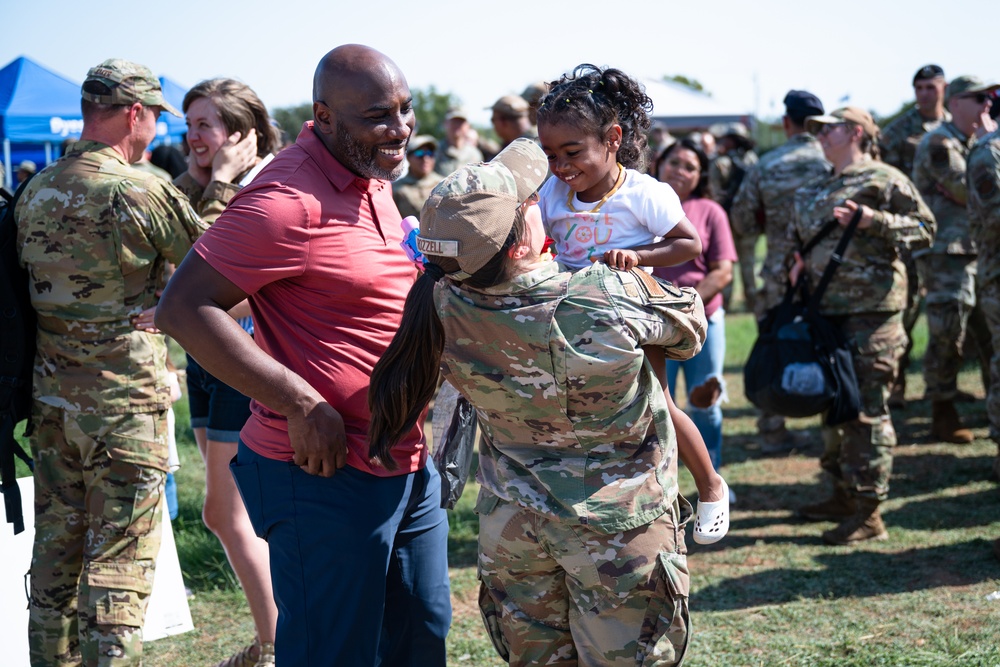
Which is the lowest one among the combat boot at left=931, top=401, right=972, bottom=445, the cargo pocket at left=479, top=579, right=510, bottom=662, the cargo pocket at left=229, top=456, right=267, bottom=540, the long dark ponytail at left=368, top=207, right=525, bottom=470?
the combat boot at left=931, top=401, right=972, bottom=445

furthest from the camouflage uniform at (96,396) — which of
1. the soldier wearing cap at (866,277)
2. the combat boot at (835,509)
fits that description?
the combat boot at (835,509)

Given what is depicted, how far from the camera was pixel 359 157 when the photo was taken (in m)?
2.66

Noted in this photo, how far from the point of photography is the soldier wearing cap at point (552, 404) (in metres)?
2.34

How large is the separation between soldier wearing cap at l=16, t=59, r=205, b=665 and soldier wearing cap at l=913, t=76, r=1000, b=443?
601cm

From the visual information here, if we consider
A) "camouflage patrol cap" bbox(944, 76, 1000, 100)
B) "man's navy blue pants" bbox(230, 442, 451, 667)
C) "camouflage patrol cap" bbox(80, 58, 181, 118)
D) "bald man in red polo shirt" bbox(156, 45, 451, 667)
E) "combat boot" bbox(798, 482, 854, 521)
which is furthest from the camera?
"camouflage patrol cap" bbox(944, 76, 1000, 100)

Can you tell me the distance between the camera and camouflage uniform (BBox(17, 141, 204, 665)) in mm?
3402

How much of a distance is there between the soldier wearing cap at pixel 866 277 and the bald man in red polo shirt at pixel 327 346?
3.33 metres

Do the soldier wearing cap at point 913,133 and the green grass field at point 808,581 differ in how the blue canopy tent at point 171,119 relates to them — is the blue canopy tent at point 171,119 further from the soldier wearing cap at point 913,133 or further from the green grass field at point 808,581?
the soldier wearing cap at point 913,133

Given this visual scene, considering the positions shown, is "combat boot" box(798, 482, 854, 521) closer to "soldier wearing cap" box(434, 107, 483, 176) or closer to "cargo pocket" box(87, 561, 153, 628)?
"cargo pocket" box(87, 561, 153, 628)

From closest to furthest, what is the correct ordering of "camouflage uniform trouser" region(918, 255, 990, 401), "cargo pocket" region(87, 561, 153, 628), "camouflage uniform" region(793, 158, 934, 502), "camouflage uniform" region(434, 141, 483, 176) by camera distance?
"cargo pocket" region(87, 561, 153, 628), "camouflage uniform" region(793, 158, 934, 502), "camouflage uniform trouser" region(918, 255, 990, 401), "camouflage uniform" region(434, 141, 483, 176)

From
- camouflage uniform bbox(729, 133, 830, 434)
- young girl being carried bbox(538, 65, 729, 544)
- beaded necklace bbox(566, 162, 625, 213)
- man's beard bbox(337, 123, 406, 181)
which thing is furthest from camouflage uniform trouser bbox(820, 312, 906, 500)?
man's beard bbox(337, 123, 406, 181)

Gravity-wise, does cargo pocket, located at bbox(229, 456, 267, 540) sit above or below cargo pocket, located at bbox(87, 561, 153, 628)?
above

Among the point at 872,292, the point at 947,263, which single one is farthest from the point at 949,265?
the point at 872,292

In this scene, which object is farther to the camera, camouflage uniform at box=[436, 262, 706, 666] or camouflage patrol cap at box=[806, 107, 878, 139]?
camouflage patrol cap at box=[806, 107, 878, 139]
